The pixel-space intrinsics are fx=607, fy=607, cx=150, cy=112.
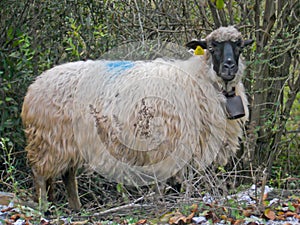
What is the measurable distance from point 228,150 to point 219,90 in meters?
0.55

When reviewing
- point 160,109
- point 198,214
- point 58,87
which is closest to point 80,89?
point 58,87

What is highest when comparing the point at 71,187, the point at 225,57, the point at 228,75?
the point at 225,57

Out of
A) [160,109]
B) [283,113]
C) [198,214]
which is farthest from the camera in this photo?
[283,113]

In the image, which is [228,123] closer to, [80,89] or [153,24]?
[80,89]

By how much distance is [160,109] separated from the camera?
5156 millimetres

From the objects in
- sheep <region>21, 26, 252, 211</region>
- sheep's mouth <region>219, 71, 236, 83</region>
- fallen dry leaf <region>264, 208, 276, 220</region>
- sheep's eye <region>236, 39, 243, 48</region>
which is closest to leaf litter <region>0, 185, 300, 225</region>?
fallen dry leaf <region>264, 208, 276, 220</region>

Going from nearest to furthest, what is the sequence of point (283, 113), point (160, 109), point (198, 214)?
point (198, 214) < point (160, 109) < point (283, 113)

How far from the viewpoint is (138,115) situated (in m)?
5.15

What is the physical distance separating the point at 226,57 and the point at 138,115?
884mm

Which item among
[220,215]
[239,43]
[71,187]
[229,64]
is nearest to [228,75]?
[229,64]

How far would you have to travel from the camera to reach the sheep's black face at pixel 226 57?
5.02m

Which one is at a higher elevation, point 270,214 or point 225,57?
point 225,57

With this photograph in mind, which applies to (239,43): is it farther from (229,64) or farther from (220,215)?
(220,215)

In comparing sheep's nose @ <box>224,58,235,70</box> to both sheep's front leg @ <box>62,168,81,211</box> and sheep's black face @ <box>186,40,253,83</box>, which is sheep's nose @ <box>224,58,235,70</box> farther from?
sheep's front leg @ <box>62,168,81,211</box>
